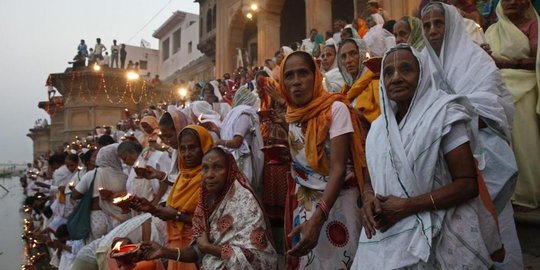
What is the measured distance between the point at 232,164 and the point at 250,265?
713 millimetres

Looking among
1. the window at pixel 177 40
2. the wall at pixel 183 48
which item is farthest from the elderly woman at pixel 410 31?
the window at pixel 177 40

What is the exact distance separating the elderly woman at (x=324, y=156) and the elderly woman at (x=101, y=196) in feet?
10.2

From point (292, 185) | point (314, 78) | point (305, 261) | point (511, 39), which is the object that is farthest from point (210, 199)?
point (511, 39)

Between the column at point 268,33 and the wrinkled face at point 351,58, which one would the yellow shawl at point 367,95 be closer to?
the wrinkled face at point 351,58

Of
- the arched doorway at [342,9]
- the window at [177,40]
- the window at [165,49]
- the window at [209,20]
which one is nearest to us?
the arched doorway at [342,9]

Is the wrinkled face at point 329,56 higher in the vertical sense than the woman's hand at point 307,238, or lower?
higher

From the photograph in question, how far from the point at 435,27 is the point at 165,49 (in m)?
41.1

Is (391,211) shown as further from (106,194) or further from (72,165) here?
(72,165)

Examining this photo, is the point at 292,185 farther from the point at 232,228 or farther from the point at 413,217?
the point at 413,217

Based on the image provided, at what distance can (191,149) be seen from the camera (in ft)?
10.9

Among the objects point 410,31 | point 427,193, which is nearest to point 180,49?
point 410,31

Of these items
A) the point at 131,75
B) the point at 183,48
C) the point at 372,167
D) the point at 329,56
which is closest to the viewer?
the point at 372,167

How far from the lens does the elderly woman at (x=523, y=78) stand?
3.23 meters

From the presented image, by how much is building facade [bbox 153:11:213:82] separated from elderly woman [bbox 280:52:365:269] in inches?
1066
